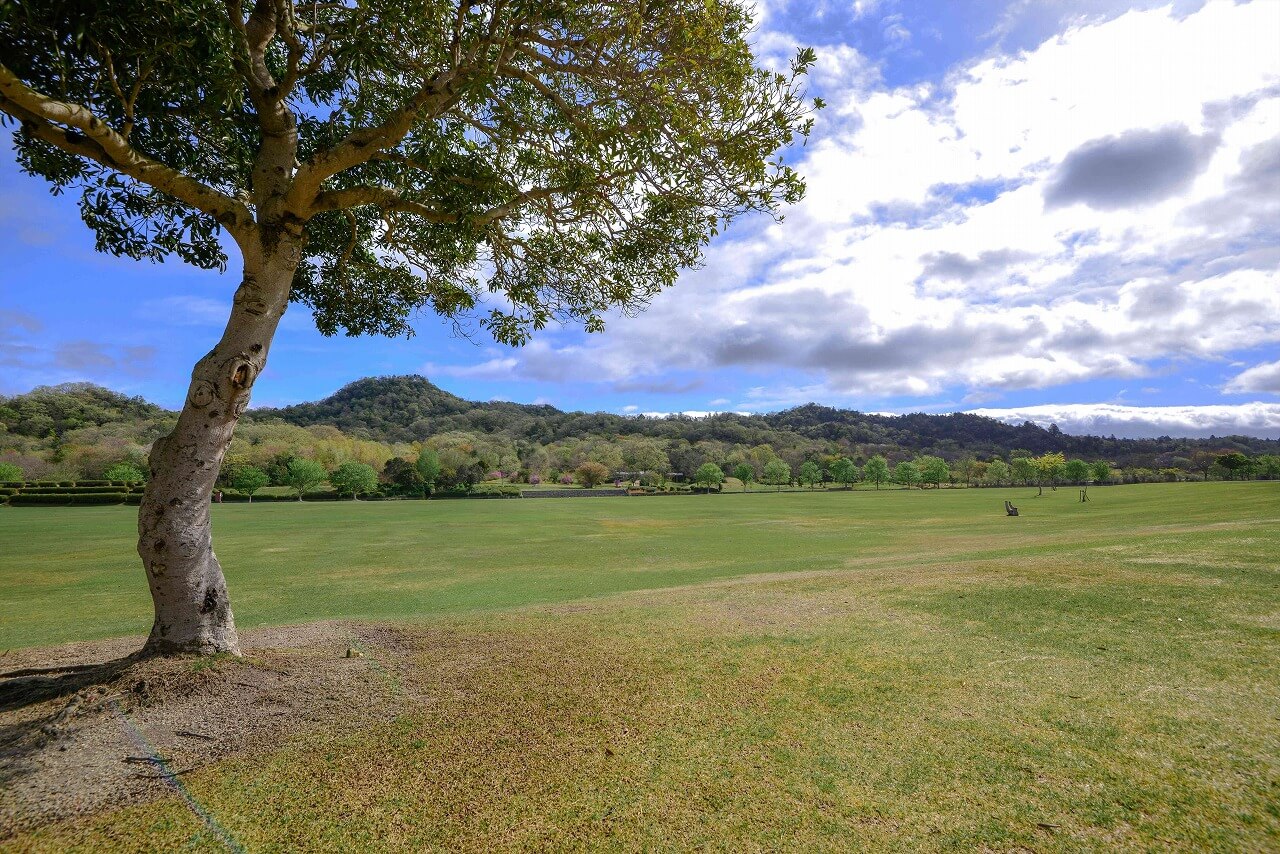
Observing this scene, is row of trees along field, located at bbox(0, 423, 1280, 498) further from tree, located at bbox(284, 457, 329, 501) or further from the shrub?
the shrub

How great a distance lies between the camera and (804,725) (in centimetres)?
492

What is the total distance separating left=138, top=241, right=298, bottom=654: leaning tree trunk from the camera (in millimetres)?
5758

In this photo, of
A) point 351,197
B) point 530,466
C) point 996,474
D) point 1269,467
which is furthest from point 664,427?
point 351,197

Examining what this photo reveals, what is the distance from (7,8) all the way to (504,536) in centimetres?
2547

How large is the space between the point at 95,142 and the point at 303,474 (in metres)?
77.8

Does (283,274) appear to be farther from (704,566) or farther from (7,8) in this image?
(704,566)

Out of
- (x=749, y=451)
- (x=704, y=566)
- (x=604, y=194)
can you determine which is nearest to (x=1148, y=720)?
(x=604, y=194)

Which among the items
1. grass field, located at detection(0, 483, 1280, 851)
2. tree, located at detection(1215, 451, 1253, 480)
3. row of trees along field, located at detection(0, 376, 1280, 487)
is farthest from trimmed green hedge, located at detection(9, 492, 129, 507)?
tree, located at detection(1215, 451, 1253, 480)

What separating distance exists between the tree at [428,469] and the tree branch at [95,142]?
79342mm

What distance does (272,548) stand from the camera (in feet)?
75.6

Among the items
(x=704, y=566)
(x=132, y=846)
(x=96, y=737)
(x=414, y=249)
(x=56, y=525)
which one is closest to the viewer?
(x=132, y=846)

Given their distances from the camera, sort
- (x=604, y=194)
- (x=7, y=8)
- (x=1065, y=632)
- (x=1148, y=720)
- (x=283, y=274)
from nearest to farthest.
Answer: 1. (x=7, y=8)
2. (x=1148, y=720)
3. (x=283, y=274)
4. (x=1065, y=632)
5. (x=604, y=194)

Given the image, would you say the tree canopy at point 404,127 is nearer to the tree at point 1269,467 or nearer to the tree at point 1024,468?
the tree at point 1024,468

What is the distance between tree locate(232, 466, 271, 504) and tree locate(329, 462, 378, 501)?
814cm
